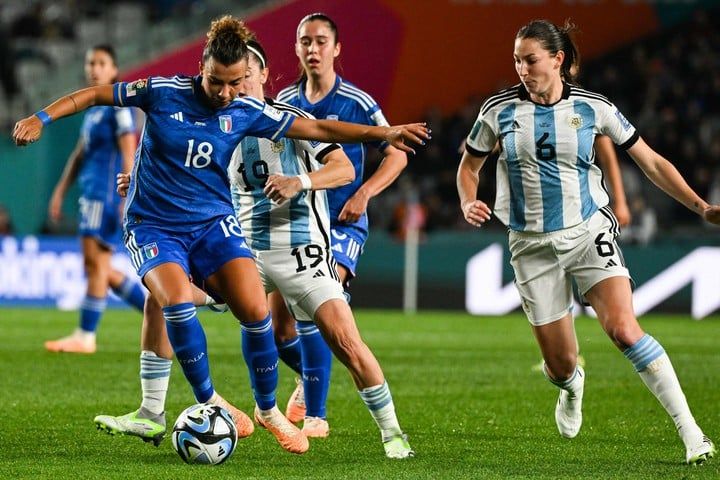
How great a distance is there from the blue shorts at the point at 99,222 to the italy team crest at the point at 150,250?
206 inches

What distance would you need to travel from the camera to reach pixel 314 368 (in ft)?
24.5

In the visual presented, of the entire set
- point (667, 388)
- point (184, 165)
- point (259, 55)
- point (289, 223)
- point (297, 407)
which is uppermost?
point (259, 55)

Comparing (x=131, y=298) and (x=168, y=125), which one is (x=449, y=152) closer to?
(x=131, y=298)

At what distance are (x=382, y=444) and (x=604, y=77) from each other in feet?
58.4

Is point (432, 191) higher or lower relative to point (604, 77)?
lower

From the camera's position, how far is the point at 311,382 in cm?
746

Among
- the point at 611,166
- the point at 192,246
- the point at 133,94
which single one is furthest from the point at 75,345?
the point at 133,94

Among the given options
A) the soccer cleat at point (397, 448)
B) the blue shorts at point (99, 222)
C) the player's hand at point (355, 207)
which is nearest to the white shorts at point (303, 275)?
the player's hand at point (355, 207)

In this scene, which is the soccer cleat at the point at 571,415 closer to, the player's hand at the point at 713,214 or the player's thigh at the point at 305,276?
the player's hand at the point at 713,214

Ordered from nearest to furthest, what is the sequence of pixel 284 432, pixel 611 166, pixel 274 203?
pixel 284 432 < pixel 274 203 < pixel 611 166

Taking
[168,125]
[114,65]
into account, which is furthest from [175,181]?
[114,65]

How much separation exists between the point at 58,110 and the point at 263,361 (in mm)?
1608

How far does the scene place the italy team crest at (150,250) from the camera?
252 inches

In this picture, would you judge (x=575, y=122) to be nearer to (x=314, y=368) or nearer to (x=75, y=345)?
(x=314, y=368)
